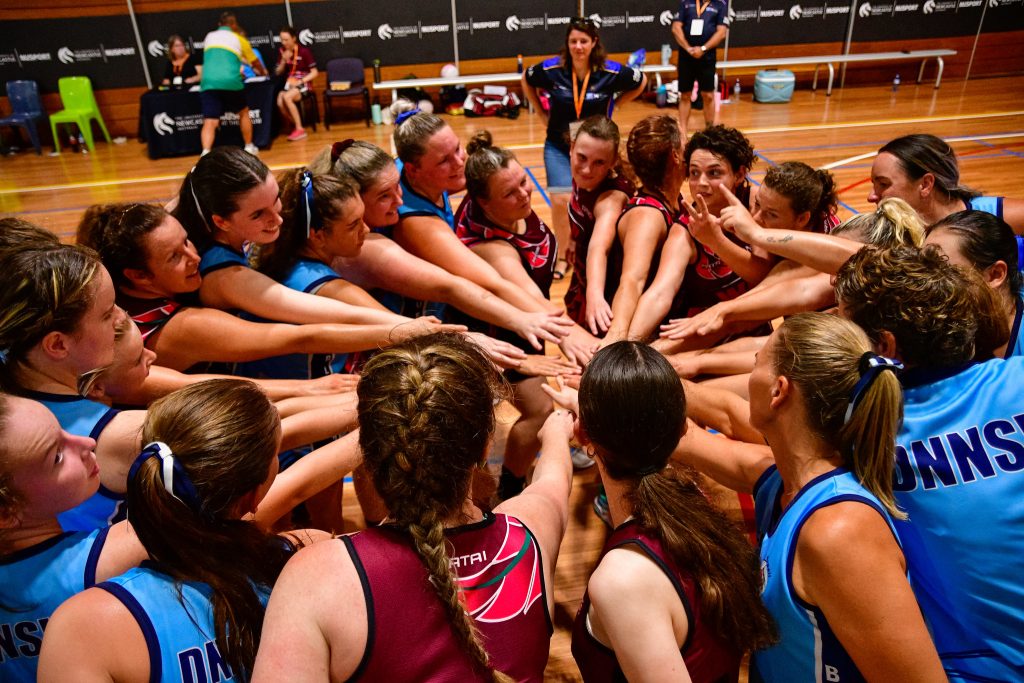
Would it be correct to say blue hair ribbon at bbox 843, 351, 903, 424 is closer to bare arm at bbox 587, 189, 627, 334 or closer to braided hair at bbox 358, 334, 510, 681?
braided hair at bbox 358, 334, 510, 681

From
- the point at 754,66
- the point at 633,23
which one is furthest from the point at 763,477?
the point at 633,23

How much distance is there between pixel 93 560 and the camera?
64.1 inches

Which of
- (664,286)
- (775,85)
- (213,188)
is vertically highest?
(213,188)

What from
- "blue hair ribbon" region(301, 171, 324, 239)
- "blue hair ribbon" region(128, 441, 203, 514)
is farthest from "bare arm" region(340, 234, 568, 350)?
"blue hair ribbon" region(128, 441, 203, 514)

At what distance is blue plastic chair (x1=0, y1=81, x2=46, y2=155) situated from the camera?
10.7m

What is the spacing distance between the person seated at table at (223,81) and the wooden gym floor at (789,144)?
575 mm

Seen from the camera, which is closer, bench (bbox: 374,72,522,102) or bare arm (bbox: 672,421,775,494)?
bare arm (bbox: 672,421,775,494)

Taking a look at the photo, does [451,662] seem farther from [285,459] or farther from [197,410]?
[285,459]

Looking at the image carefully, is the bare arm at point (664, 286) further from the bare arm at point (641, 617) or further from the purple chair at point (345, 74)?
the purple chair at point (345, 74)

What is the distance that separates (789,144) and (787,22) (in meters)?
4.64

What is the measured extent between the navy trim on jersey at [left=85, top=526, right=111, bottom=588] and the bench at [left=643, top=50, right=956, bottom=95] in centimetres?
1174

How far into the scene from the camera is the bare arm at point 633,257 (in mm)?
3000

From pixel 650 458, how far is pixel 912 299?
0.92m

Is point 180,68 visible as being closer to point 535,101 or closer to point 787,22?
point 535,101
